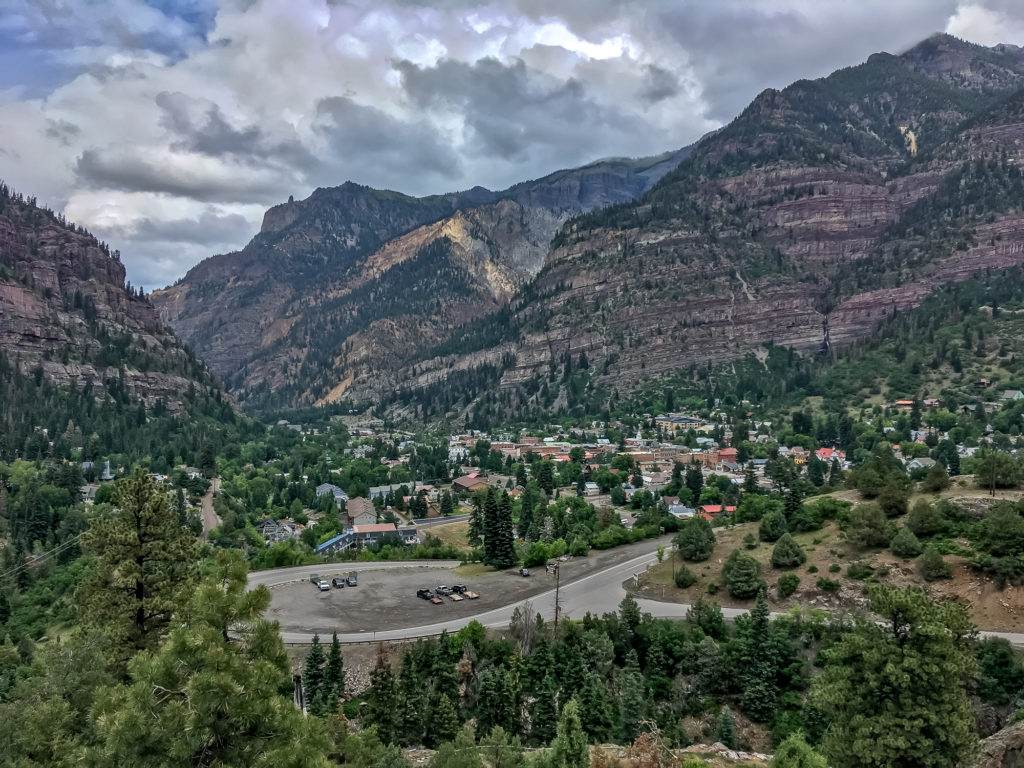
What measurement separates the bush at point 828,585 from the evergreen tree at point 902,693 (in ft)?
77.7

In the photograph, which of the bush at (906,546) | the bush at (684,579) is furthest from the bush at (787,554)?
the bush at (684,579)

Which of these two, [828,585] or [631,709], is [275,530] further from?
[828,585]

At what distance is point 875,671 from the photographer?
55.2 ft

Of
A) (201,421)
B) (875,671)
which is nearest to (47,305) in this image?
(201,421)

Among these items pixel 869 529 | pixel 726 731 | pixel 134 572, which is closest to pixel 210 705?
pixel 134 572

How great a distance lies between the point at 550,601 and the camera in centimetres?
4284

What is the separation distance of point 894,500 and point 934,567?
9799 mm

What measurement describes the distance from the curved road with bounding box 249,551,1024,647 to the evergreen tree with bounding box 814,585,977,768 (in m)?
20.2

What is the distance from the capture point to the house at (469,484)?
96.8 metres

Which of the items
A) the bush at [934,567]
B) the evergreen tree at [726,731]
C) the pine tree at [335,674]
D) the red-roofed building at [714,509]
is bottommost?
the evergreen tree at [726,731]

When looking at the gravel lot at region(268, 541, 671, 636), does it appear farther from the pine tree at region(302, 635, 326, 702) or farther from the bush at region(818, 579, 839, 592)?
the bush at region(818, 579, 839, 592)

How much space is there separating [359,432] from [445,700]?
158 metres

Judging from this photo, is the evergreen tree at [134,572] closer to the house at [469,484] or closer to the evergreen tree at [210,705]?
the evergreen tree at [210,705]

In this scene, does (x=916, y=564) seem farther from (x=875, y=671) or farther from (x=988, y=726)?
(x=875, y=671)
